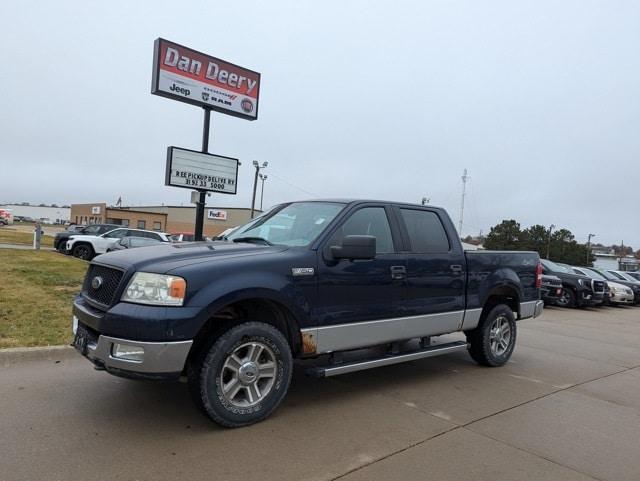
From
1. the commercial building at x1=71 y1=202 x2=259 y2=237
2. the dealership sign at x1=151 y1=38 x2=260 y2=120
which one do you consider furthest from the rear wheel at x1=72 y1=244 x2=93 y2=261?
the commercial building at x1=71 y1=202 x2=259 y2=237

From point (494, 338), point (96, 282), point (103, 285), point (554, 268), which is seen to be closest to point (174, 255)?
point (103, 285)

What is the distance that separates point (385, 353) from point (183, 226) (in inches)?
2854

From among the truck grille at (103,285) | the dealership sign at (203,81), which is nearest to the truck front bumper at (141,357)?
the truck grille at (103,285)

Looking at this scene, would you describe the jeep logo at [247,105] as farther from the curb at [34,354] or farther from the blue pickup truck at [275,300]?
A: the curb at [34,354]

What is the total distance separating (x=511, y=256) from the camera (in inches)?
267

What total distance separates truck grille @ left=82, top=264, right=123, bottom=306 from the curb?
1.78 metres

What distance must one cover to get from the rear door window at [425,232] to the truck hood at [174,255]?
1646mm

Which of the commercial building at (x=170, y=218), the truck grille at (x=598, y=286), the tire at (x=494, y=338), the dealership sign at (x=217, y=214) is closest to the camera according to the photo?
the tire at (x=494, y=338)

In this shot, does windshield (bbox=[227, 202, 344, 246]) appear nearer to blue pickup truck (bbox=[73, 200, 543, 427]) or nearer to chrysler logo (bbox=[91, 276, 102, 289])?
blue pickup truck (bbox=[73, 200, 543, 427])

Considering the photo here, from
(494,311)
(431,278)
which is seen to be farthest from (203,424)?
(494,311)

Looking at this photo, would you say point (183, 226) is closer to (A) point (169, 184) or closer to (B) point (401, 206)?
(A) point (169, 184)

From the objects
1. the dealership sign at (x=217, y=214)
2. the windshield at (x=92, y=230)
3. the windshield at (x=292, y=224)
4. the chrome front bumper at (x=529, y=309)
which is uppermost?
the dealership sign at (x=217, y=214)

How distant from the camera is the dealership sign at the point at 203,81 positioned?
10.7 metres

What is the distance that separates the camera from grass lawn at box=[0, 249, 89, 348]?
6.31 metres
